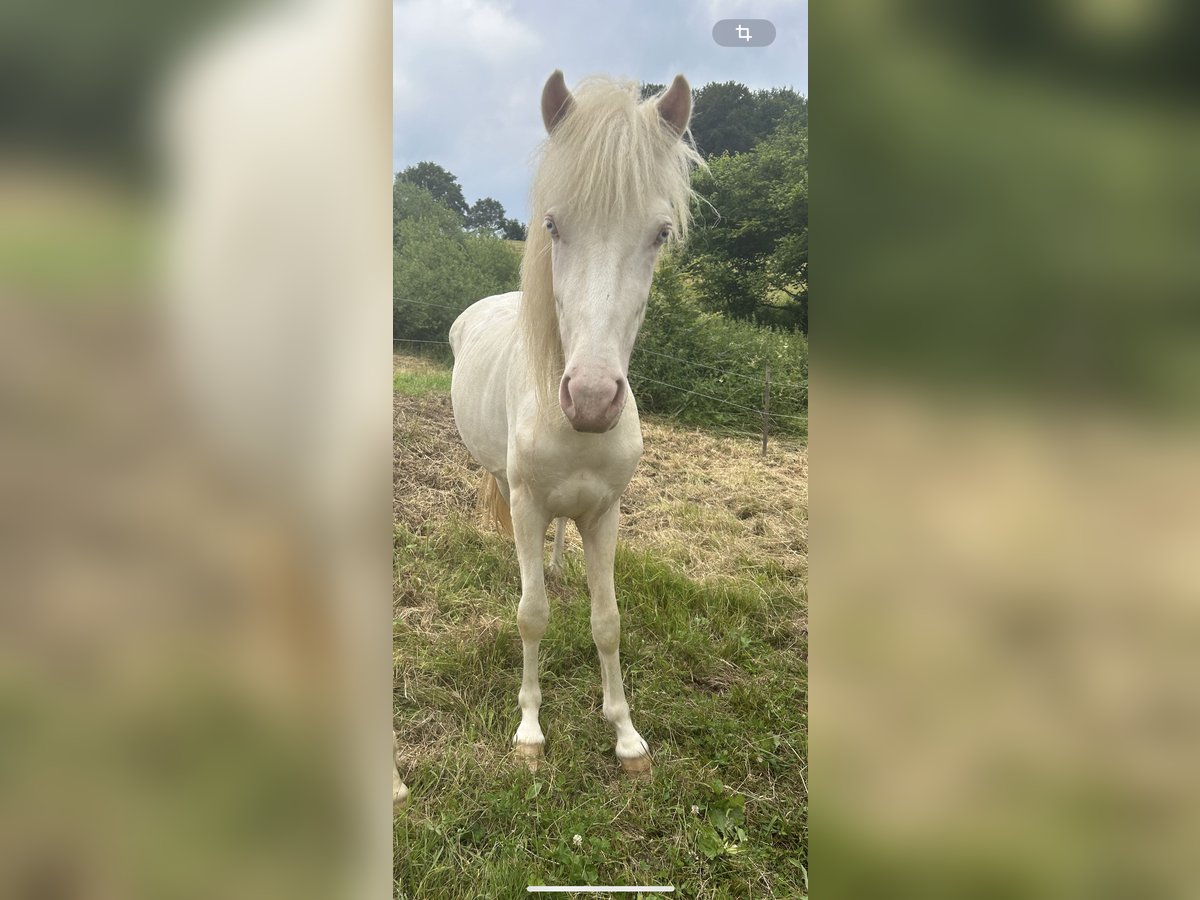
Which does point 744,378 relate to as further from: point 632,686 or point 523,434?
point 632,686

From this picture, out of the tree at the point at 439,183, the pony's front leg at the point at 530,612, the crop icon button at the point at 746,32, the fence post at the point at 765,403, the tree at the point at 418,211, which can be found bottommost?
the pony's front leg at the point at 530,612

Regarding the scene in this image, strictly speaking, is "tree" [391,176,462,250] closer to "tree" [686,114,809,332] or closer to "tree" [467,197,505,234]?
"tree" [467,197,505,234]

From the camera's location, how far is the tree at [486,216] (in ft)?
4.23

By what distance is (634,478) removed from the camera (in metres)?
1.50

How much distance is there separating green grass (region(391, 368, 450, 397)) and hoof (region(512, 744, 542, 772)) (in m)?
0.85

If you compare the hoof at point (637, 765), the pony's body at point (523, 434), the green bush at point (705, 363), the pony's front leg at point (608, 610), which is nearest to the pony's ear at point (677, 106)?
the green bush at point (705, 363)

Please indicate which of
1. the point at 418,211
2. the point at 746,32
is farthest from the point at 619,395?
the point at 746,32

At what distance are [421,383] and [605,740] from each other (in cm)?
96

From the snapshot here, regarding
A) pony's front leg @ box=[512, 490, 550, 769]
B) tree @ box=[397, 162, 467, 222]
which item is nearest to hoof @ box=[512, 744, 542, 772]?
pony's front leg @ box=[512, 490, 550, 769]

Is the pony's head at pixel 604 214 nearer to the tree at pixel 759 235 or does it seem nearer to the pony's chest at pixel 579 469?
the tree at pixel 759 235

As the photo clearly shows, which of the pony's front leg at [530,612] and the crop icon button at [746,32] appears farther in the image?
the pony's front leg at [530,612]
